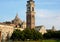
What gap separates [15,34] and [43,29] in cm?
2410

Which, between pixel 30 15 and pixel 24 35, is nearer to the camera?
pixel 24 35

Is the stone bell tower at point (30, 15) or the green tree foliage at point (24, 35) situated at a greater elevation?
the stone bell tower at point (30, 15)

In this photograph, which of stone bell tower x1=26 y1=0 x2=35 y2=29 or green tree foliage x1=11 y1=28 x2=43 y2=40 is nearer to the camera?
green tree foliage x1=11 y1=28 x2=43 y2=40

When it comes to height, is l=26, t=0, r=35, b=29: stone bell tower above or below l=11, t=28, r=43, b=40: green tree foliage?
above

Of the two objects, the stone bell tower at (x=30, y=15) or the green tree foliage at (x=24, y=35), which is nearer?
the green tree foliage at (x=24, y=35)

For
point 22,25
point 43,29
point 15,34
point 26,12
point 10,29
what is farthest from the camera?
point 22,25

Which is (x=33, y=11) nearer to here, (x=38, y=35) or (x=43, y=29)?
(x=43, y=29)

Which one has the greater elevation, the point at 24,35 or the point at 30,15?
the point at 30,15

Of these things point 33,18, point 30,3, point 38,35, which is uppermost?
point 30,3

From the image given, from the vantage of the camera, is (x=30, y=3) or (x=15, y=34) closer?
(x=15, y=34)

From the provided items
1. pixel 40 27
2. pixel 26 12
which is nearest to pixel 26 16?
pixel 26 12

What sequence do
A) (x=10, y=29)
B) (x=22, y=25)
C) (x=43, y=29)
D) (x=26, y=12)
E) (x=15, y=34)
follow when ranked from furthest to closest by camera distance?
1. (x=22, y=25)
2. (x=43, y=29)
3. (x=26, y=12)
4. (x=10, y=29)
5. (x=15, y=34)

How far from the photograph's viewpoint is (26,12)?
75.2m

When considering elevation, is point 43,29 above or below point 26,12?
below
